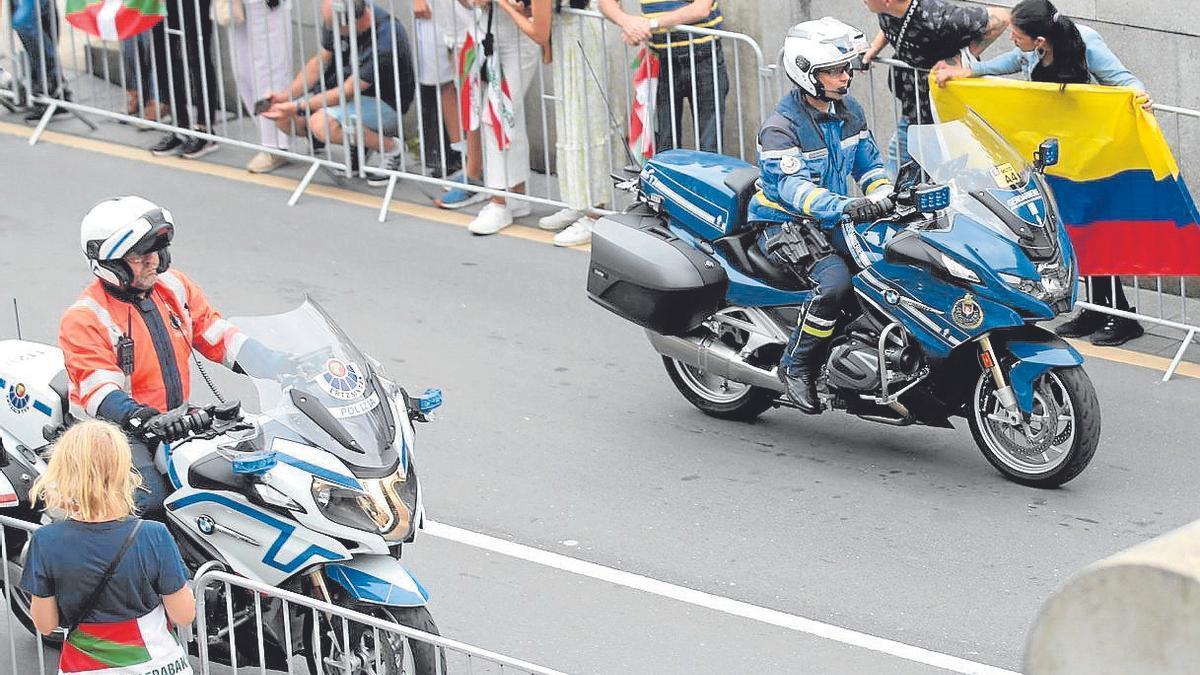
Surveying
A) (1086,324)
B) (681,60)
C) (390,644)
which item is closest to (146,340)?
(390,644)

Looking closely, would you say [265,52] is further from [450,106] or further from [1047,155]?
[1047,155]

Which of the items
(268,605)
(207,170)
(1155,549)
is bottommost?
(207,170)

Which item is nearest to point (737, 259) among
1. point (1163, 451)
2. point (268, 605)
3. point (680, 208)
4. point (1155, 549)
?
point (680, 208)

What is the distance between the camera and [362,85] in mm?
11805

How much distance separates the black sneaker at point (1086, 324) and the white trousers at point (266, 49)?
Result: 5610 mm

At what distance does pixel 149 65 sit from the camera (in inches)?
509

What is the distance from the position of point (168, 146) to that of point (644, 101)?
3815mm

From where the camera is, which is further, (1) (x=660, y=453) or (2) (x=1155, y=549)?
(1) (x=660, y=453)

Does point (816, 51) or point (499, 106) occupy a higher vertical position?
point (816, 51)

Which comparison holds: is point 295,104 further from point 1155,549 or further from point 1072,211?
point 1155,549

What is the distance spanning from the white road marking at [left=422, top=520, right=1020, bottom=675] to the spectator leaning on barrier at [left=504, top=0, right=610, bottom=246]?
12.8 ft

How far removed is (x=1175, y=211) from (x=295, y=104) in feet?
19.7

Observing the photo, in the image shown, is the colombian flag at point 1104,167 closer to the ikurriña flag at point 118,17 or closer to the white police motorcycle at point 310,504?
the white police motorcycle at point 310,504

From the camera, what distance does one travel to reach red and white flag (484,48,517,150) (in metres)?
11.2
